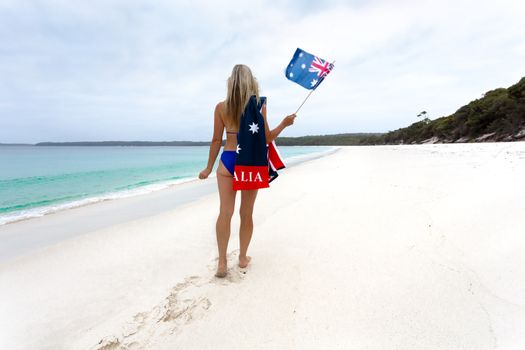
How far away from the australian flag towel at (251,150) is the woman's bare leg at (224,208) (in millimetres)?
134

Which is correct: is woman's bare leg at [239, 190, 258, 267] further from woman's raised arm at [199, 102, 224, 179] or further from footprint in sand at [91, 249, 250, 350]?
woman's raised arm at [199, 102, 224, 179]

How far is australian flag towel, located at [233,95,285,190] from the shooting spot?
2.63m

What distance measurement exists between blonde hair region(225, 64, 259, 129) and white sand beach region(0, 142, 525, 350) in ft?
5.48

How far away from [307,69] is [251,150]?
132 cm

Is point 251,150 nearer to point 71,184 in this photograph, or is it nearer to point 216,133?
point 216,133

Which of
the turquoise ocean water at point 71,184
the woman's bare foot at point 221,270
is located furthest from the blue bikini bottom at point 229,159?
the turquoise ocean water at point 71,184

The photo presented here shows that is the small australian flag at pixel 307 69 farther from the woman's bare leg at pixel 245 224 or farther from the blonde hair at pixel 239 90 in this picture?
the woman's bare leg at pixel 245 224

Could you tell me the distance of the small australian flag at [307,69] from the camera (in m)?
3.19

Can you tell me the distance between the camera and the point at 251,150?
2658mm

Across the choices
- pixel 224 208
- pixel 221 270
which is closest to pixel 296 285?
pixel 221 270

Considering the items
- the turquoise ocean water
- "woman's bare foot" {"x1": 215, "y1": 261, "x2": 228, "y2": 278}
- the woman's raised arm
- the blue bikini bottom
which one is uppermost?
the woman's raised arm

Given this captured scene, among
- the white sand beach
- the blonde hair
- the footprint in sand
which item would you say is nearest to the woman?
the blonde hair

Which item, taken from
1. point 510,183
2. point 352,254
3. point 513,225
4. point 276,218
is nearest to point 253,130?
point 352,254

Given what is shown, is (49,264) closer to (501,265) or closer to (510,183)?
(501,265)
